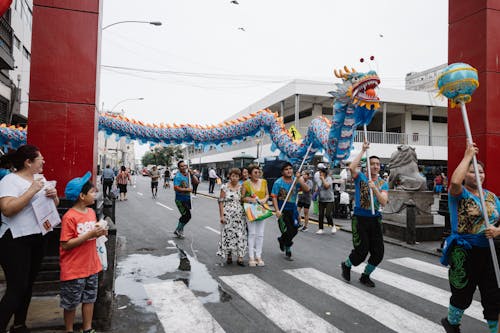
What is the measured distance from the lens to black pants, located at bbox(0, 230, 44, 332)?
3.14 meters

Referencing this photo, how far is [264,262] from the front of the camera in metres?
6.70

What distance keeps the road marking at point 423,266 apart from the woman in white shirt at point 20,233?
603cm

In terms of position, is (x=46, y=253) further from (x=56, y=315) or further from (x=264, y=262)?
(x=264, y=262)

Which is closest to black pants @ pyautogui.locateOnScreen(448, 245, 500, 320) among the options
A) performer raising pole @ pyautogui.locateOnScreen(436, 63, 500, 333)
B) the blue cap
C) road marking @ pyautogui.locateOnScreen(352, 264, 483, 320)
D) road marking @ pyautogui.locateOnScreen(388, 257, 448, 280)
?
performer raising pole @ pyautogui.locateOnScreen(436, 63, 500, 333)

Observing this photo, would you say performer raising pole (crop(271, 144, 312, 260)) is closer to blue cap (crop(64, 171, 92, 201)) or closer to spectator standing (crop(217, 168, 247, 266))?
spectator standing (crop(217, 168, 247, 266))

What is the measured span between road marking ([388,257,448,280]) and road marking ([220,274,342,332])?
306 cm

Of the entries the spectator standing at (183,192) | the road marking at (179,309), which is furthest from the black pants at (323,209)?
the road marking at (179,309)

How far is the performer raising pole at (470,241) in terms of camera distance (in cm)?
325

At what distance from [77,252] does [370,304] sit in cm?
357

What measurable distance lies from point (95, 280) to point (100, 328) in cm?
78

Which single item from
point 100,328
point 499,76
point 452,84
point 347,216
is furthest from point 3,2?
point 347,216

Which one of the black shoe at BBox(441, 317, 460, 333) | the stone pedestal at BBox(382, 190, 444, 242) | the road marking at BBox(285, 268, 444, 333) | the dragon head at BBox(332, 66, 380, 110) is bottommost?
the road marking at BBox(285, 268, 444, 333)

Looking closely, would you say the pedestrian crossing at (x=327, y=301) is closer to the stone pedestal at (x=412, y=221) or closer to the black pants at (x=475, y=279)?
the black pants at (x=475, y=279)

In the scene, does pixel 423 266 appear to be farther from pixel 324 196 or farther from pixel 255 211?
pixel 324 196
